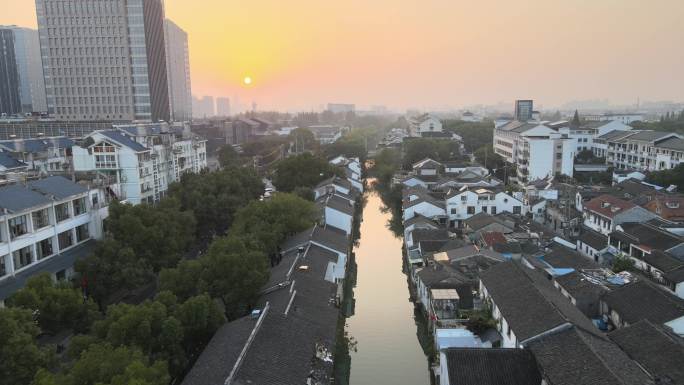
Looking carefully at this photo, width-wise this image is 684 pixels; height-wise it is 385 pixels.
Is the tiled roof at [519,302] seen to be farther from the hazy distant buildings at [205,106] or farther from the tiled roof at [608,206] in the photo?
the hazy distant buildings at [205,106]

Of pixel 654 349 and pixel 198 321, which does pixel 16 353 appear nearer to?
pixel 198 321

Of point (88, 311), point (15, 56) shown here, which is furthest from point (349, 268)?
point (15, 56)

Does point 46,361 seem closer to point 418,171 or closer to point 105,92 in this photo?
point 418,171

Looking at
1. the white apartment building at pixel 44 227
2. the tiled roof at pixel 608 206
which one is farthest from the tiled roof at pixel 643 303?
the white apartment building at pixel 44 227

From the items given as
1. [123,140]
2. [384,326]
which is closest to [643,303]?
[384,326]

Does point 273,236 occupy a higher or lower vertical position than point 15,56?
lower

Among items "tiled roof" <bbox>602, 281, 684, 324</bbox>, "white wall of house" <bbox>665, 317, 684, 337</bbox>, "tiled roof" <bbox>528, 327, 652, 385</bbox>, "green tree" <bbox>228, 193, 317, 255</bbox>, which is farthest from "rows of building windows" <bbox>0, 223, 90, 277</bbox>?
"white wall of house" <bbox>665, 317, 684, 337</bbox>
